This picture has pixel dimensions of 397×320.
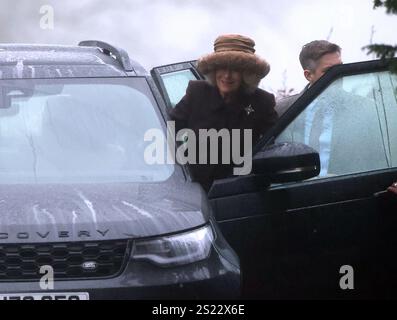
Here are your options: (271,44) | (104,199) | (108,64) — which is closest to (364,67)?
(108,64)

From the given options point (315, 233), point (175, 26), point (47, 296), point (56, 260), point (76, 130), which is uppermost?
point (175, 26)

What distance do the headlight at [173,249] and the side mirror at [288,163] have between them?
2.13 feet

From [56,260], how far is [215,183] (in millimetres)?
1196

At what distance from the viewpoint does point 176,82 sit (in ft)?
21.6

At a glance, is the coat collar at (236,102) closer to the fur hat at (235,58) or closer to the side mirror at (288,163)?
the fur hat at (235,58)

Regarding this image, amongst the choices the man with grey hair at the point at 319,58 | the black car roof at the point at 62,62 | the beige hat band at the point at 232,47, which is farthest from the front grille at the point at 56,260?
the man with grey hair at the point at 319,58

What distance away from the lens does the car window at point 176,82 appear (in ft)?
21.1

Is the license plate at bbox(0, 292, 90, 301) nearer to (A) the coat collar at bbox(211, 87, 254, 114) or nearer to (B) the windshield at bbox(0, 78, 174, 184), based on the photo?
(B) the windshield at bbox(0, 78, 174, 184)

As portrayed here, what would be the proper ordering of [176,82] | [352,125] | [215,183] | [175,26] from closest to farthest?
[215,183]
[352,125]
[176,82]
[175,26]

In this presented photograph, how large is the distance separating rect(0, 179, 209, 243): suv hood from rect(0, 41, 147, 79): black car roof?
0.92 meters

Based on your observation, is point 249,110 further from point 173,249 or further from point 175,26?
point 175,26

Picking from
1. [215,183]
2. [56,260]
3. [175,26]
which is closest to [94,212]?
[56,260]

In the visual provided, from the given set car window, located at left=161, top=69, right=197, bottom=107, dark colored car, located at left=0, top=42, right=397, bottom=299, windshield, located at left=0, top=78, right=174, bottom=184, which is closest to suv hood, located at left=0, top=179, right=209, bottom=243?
dark colored car, located at left=0, top=42, right=397, bottom=299
